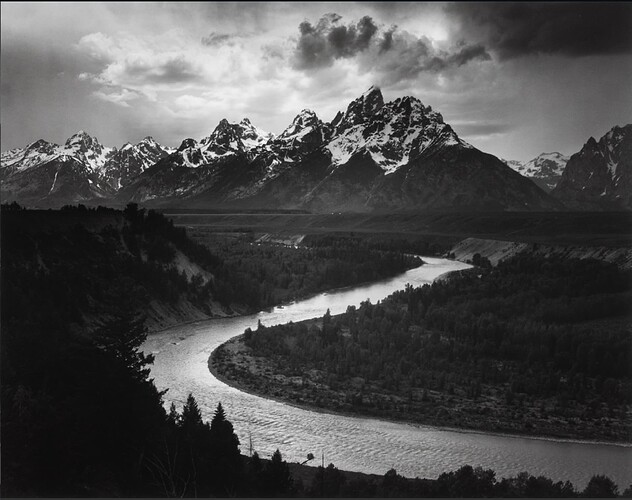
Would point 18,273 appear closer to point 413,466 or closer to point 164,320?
point 164,320

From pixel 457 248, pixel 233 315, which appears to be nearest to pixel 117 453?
pixel 233 315

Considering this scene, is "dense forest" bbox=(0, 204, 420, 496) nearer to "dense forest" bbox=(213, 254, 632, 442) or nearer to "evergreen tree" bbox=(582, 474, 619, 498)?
"evergreen tree" bbox=(582, 474, 619, 498)

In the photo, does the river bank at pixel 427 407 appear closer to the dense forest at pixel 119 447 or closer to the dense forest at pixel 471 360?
the dense forest at pixel 471 360

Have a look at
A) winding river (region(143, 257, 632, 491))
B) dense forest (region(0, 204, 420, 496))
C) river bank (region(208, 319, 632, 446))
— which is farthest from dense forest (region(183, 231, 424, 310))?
dense forest (region(0, 204, 420, 496))

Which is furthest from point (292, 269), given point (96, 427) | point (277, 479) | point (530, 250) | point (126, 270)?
point (96, 427)

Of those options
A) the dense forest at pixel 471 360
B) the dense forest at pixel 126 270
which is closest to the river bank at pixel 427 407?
the dense forest at pixel 471 360
